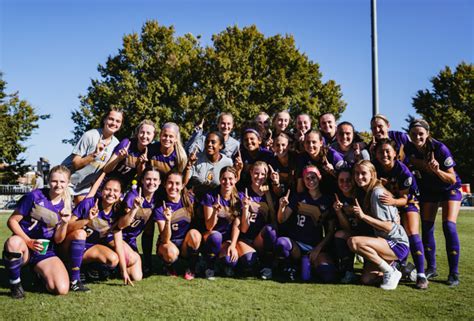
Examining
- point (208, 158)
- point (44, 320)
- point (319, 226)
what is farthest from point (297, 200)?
point (44, 320)

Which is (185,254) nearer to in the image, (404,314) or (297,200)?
(297,200)

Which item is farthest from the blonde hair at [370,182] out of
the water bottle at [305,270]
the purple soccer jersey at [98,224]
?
the purple soccer jersey at [98,224]

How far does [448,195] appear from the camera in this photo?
541 centimetres

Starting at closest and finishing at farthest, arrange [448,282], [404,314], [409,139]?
[404,314], [448,282], [409,139]

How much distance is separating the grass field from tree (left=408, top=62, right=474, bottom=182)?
1092 inches

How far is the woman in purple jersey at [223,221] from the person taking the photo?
17.4 feet

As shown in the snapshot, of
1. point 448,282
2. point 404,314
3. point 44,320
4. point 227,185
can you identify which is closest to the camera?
point 44,320

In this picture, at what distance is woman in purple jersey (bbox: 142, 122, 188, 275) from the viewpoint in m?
5.56

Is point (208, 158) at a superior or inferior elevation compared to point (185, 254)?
superior

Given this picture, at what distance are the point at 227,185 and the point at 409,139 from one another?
2.61m

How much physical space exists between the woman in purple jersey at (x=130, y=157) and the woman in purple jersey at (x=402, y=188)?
118 inches

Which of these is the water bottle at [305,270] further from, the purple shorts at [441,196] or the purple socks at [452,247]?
the purple shorts at [441,196]

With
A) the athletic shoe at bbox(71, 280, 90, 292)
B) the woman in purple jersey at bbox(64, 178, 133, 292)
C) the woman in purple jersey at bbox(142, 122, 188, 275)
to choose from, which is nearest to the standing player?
the woman in purple jersey at bbox(64, 178, 133, 292)

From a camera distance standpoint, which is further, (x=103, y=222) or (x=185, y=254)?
(x=185, y=254)
